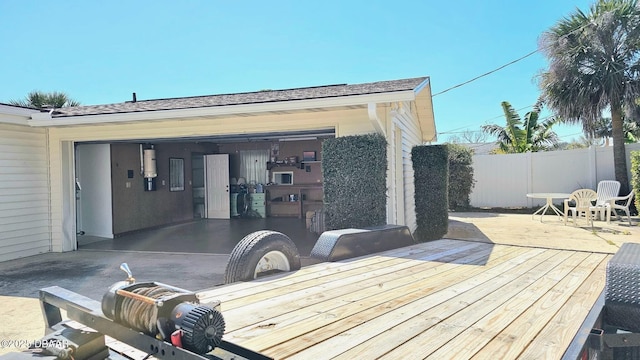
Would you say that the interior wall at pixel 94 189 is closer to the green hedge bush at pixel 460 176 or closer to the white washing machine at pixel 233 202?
the white washing machine at pixel 233 202

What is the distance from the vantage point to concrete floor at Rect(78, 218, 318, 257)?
7.42 metres

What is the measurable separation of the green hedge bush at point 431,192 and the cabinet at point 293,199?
15.4 feet

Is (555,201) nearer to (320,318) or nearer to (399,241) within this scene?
(399,241)

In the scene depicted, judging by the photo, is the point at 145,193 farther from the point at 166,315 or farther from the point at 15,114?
the point at 166,315

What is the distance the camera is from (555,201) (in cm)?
1239

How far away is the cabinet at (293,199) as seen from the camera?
39.7ft

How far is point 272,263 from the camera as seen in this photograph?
290 centimetres

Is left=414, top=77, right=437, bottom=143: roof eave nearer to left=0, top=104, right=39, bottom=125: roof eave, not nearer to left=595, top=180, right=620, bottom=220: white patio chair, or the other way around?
left=595, top=180, right=620, bottom=220: white patio chair

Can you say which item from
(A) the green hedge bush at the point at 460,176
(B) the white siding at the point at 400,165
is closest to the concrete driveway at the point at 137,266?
(B) the white siding at the point at 400,165

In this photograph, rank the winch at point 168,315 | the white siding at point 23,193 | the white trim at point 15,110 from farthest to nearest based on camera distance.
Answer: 1. the white siding at point 23,193
2. the white trim at point 15,110
3. the winch at point 168,315

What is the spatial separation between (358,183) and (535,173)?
9266 mm

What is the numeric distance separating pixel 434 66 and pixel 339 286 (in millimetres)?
14187

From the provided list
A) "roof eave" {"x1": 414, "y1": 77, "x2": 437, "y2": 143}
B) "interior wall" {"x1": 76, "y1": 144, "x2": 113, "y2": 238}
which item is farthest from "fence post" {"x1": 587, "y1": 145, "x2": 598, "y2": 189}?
"interior wall" {"x1": 76, "y1": 144, "x2": 113, "y2": 238}

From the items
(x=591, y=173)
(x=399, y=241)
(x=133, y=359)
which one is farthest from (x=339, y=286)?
(x=591, y=173)
